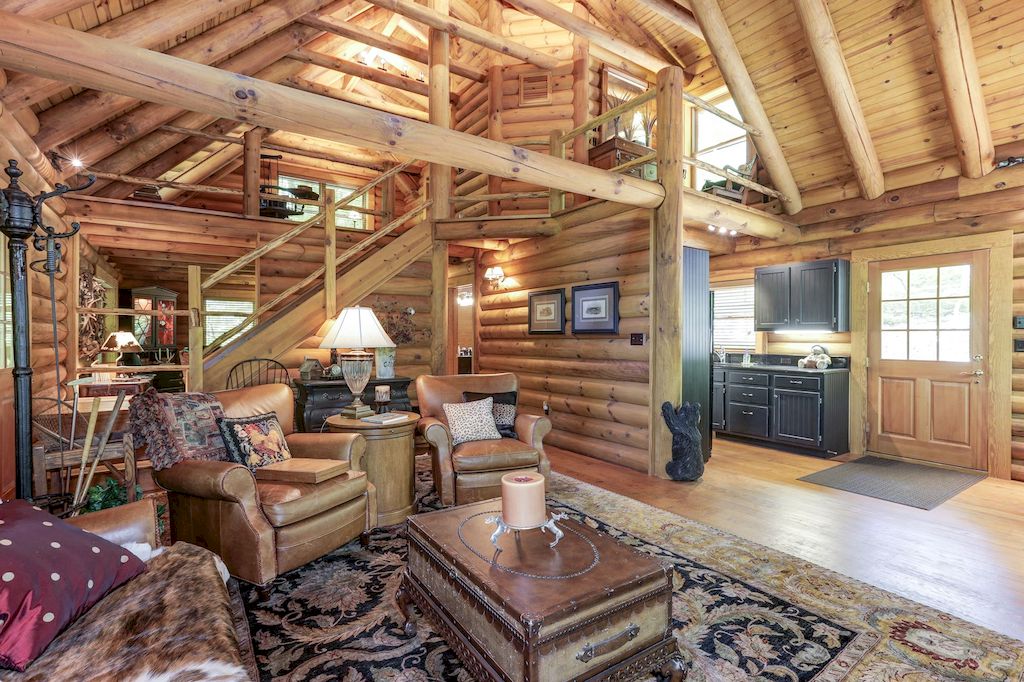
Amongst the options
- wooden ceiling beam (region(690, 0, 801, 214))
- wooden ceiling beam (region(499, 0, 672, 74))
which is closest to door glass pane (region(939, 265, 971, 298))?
wooden ceiling beam (region(690, 0, 801, 214))

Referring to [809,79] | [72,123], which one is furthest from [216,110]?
[809,79]

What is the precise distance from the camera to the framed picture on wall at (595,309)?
5180mm

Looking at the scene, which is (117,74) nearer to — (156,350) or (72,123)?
(72,123)

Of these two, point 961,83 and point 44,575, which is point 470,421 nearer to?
point 44,575

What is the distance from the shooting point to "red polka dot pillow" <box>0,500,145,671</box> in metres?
1.27

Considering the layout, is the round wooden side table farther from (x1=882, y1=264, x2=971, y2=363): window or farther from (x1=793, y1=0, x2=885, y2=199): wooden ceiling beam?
(x1=882, y1=264, x2=971, y2=363): window

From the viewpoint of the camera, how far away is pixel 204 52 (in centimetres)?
472

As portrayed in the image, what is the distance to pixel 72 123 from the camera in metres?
4.13

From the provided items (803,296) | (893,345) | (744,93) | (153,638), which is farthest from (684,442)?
(153,638)

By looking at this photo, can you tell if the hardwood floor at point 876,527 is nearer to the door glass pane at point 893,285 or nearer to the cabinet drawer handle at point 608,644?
the cabinet drawer handle at point 608,644

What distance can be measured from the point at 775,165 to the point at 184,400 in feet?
19.3

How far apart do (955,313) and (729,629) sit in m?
4.64

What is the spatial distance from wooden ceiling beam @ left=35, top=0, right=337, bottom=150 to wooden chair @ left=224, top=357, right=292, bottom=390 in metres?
A: 2.37

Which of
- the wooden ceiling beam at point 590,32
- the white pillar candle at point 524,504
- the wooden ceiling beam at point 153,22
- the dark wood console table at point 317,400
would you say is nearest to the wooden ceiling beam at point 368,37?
the wooden ceiling beam at point 590,32
